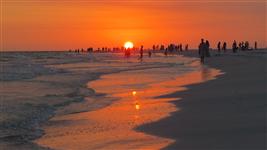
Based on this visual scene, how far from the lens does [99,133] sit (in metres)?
8.16

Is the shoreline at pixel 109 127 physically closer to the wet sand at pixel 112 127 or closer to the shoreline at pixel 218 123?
the wet sand at pixel 112 127

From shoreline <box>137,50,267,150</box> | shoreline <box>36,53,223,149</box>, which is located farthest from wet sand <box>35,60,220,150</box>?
shoreline <box>137,50,267,150</box>

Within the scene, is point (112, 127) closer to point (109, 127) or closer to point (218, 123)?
point (109, 127)

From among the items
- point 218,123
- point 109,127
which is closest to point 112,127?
point 109,127

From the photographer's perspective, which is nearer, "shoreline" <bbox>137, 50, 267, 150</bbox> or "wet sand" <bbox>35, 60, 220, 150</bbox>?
"shoreline" <bbox>137, 50, 267, 150</bbox>

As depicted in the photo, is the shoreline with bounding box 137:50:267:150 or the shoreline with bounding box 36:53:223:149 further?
the shoreline with bounding box 36:53:223:149

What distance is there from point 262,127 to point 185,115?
225 cm

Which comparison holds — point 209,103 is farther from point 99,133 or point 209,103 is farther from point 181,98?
point 99,133

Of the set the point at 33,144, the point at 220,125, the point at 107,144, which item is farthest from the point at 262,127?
the point at 33,144

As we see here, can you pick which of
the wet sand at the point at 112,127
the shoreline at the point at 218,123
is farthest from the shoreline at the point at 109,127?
the shoreline at the point at 218,123

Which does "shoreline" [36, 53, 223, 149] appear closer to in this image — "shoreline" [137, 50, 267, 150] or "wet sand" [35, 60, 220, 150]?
"wet sand" [35, 60, 220, 150]

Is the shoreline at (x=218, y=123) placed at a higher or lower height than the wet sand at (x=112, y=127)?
higher

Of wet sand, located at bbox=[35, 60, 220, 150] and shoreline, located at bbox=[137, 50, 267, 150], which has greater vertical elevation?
shoreline, located at bbox=[137, 50, 267, 150]

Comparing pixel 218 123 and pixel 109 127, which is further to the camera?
pixel 109 127
